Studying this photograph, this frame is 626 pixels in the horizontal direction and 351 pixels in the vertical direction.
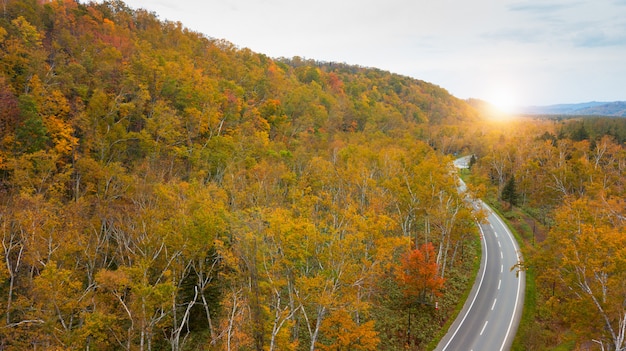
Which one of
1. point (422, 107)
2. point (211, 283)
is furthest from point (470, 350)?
point (422, 107)

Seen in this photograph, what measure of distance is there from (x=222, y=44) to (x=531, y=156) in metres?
65.9

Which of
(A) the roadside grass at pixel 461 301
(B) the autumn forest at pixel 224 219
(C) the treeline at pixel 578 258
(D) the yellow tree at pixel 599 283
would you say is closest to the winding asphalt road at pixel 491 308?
(A) the roadside grass at pixel 461 301

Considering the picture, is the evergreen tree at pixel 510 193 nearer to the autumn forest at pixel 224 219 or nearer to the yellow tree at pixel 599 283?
the autumn forest at pixel 224 219

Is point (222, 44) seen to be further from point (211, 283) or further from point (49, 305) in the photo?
point (49, 305)

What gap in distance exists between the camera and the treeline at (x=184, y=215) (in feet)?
70.5

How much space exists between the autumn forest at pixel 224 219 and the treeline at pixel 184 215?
220mm

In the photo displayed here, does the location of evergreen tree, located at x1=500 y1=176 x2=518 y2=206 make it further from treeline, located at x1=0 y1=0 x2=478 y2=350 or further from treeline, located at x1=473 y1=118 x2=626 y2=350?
treeline, located at x1=0 y1=0 x2=478 y2=350

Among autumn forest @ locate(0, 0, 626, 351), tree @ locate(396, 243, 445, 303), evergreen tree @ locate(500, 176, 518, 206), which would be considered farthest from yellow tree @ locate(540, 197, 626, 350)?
evergreen tree @ locate(500, 176, 518, 206)

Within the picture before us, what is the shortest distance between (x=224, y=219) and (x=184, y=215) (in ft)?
8.81

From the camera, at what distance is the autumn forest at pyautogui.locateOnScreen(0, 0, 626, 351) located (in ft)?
70.4

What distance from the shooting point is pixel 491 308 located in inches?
1231

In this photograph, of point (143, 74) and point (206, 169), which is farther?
point (143, 74)

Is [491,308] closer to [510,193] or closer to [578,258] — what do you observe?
[578,258]

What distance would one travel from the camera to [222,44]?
78500 mm
